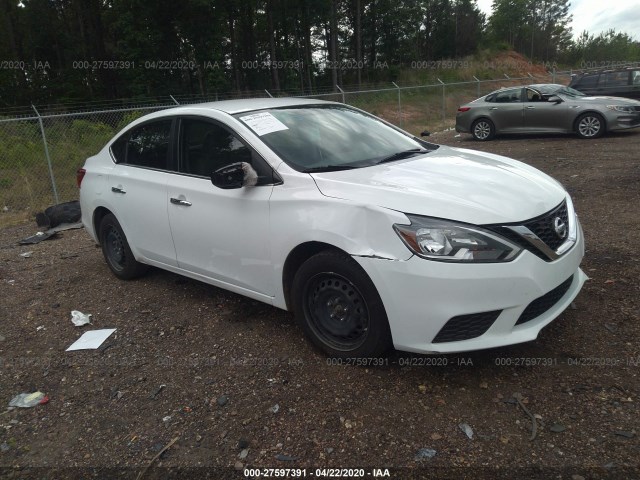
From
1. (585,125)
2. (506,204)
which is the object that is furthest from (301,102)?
(585,125)

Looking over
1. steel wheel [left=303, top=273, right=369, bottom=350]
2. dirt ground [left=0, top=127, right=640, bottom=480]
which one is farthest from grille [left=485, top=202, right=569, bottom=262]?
steel wheel [left=303, top=273, right=369, bottom=350]

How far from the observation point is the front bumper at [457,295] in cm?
257

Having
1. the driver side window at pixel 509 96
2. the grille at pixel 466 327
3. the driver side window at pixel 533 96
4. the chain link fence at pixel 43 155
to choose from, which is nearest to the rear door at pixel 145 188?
the grille at pixel 466 327

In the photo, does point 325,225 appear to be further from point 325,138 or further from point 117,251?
point 117,251

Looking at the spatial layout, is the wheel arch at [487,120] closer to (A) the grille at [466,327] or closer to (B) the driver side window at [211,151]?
(B) the driver side window at [211,151]

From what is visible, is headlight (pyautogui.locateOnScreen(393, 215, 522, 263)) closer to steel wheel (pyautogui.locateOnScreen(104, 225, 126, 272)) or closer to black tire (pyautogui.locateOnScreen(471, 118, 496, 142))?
steel wheel (pyautogui.locateOnScreen(104, 225, 126, 272))

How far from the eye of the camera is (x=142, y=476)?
7.88ft

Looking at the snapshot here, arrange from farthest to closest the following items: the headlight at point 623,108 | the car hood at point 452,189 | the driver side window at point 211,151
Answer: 1. the headlight at point 623,108
2. the driver side window at point 211,151
3. the car hood at point 452,189

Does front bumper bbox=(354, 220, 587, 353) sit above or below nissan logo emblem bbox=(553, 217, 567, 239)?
below

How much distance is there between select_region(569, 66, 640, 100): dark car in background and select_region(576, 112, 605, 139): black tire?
3.11 metres

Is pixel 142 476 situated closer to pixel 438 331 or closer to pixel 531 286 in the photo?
pixel 438 331

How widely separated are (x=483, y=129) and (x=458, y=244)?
12.1m

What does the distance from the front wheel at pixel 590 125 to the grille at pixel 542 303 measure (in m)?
10.5

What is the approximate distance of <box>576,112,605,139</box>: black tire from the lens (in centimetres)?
1178
